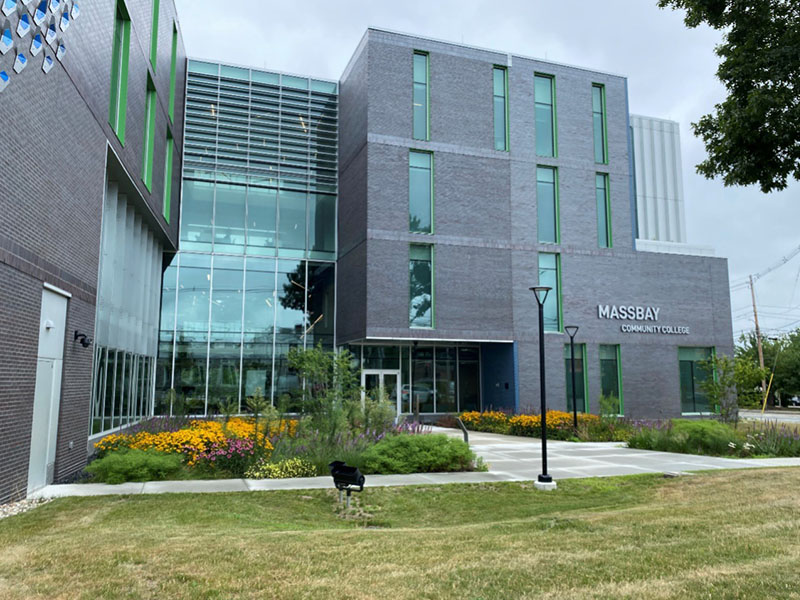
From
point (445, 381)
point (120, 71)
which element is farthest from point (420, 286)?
point (120, 71)

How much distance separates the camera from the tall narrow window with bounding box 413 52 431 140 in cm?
2703

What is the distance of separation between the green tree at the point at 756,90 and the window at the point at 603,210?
20733mm

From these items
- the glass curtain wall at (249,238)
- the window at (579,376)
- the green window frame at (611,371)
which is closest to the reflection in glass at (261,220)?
the glass curtain wall at (249,238)

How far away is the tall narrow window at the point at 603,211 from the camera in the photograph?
1168 inches

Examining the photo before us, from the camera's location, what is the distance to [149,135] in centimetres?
1944

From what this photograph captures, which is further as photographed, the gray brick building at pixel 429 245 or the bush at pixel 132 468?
the gray brick building at pixel 429 245

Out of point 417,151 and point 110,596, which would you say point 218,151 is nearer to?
point 417,151

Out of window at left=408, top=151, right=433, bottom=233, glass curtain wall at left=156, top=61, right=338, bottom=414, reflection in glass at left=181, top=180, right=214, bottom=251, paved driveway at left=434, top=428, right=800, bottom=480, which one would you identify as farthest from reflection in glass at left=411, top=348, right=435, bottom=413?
reflection in glass at left=181, top=180, right=214, bottom=251

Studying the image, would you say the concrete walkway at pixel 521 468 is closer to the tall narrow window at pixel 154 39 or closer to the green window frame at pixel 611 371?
the green window frame at pixel 611 371

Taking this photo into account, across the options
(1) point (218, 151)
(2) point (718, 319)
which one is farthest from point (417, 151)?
(2) point (718, 319)

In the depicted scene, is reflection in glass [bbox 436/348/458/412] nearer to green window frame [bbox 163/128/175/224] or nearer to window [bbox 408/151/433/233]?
window [bbox 408/151/433/233]

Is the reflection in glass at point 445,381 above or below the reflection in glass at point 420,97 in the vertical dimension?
below

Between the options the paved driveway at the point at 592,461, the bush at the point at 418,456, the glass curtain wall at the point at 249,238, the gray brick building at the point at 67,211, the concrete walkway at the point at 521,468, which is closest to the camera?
the gray brick building at the point at 67,211

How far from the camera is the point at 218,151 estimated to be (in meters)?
29.0
